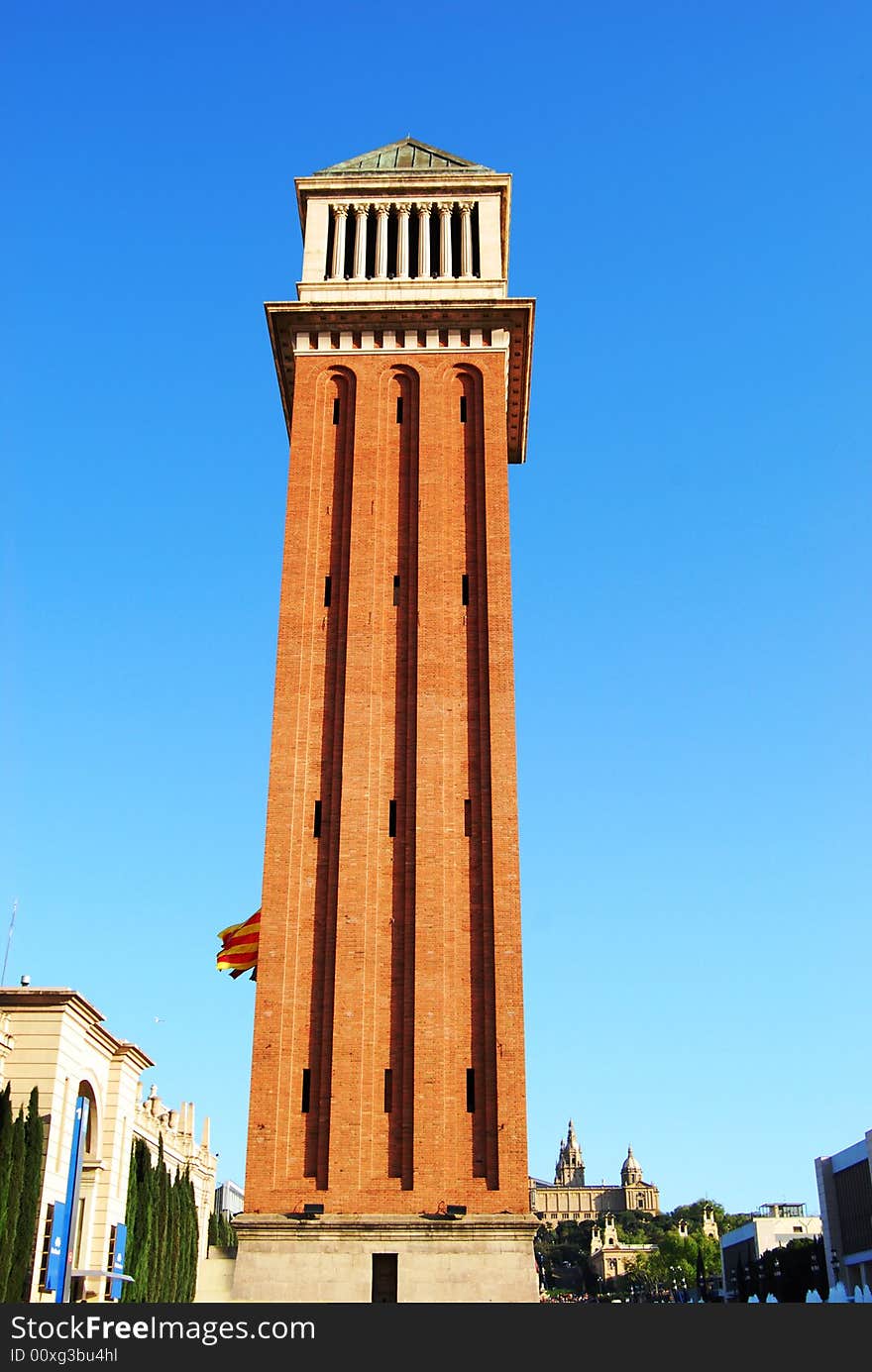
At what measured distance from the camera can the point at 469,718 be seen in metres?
38.4

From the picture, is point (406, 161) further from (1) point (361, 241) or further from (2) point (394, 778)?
(2) point (394, 778)

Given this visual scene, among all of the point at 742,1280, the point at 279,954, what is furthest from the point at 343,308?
the point at 742,1280

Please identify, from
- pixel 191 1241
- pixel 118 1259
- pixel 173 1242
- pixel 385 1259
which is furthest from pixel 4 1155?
pixel 191 1241

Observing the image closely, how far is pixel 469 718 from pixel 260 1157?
1340 cm

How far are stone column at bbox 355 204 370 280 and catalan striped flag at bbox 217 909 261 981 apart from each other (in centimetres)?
2264

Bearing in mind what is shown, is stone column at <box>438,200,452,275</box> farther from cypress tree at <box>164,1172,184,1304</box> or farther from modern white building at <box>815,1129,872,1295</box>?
modern white building at <box>815,1129,872,1295</box>

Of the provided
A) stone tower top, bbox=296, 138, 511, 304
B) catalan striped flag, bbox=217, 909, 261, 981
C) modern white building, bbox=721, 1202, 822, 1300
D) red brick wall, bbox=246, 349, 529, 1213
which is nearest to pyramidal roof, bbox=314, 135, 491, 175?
stone tower top, bbox=296, 138, 511, 304

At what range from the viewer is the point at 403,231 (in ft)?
153

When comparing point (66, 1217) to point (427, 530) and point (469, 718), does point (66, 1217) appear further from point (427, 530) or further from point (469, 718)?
point (427, 530)

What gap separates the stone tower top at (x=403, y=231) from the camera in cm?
4497

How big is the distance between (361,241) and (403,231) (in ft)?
5.19

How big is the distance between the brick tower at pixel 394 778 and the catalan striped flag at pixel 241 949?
8.67 feet

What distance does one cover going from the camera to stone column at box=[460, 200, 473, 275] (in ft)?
150

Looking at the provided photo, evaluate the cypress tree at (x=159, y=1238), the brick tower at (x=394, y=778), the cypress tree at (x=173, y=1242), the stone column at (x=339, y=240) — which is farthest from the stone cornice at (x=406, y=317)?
the cypress tree at (x=173, y=1242)
